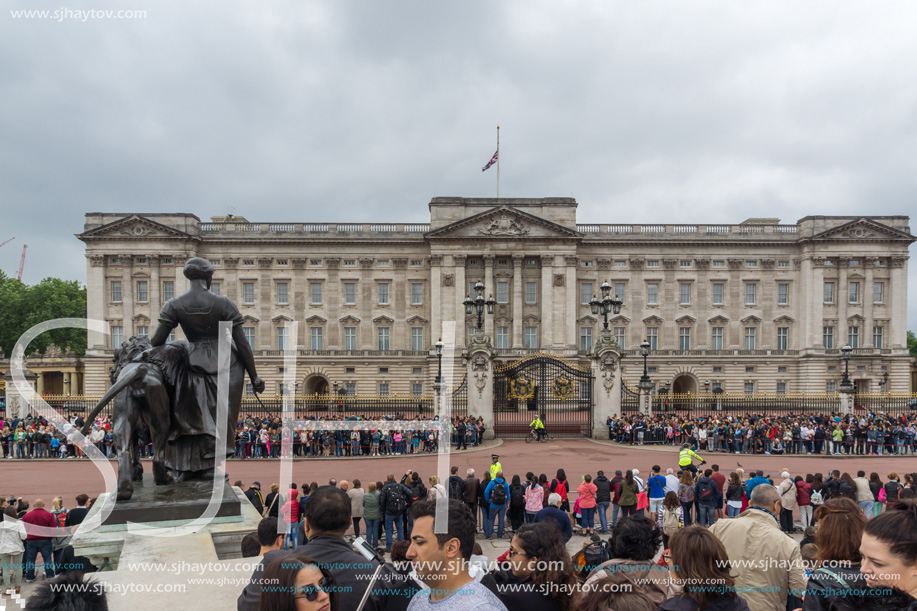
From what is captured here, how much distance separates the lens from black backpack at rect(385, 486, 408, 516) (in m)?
11.1

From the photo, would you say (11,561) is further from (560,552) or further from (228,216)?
(228,216)

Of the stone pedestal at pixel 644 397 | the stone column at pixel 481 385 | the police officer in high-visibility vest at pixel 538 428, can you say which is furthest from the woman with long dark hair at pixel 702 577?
the stone pedestal at pixel 644 397

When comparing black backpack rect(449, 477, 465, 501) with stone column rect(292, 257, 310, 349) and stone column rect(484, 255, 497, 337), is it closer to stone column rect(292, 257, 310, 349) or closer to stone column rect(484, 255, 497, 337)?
stone column rect(484, 255, 497, 337)

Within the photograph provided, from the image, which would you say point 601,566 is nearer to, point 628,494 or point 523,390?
point 628,494

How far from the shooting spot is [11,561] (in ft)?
29.0

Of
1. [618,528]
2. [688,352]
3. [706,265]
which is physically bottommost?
[688,352]

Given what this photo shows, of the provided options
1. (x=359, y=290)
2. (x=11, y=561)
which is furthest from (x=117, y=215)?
(x=11, y=561)

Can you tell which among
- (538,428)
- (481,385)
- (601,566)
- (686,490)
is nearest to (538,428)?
(538,428)

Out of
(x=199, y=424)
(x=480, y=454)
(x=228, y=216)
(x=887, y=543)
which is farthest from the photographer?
(x=228, y=216)

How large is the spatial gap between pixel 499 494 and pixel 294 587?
31.1ft

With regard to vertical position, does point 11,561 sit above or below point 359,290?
below

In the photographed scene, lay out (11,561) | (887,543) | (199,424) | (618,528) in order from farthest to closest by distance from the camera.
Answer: (11,561) < (199,424) < (618,528) < (887,543)

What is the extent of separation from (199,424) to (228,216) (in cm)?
5345

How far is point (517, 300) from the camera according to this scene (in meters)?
51.7
